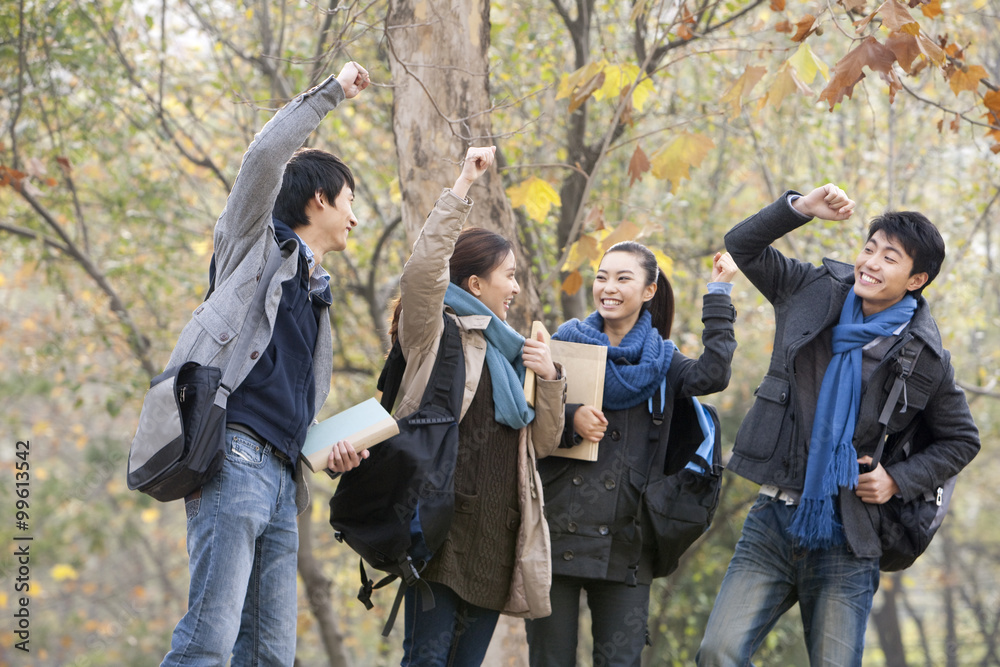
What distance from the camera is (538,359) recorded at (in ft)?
10.5

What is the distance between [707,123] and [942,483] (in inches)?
202

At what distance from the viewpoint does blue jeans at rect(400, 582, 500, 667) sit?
3.00m

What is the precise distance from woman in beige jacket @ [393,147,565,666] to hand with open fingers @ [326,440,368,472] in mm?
313

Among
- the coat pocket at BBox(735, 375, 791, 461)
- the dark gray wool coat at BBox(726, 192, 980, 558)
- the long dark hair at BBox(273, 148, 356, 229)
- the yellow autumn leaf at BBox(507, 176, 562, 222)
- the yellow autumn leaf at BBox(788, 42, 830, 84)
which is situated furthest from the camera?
the yellow autumn leaf at BBox(507, 176, 562, 222)

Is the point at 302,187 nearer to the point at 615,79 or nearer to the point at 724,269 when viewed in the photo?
the point at 724,269

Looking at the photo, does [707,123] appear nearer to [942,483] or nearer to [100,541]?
[942,483]

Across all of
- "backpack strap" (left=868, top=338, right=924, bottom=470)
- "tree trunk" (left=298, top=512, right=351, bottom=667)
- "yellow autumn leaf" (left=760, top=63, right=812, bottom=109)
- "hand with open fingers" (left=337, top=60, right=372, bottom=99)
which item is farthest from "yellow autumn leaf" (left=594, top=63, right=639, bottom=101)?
"tree trunk" (left=298, top=512, right=351, bottom=667)

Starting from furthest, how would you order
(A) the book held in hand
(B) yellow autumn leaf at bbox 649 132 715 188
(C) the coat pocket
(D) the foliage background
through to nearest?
(D) the foliage background, (B) yellow autumn leaf at bbox 649 132 715 188, (C) the coat pocket, (A) the book held in hand

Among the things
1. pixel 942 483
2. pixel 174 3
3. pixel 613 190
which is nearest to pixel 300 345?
pixel 942 483

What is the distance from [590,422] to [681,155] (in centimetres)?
151

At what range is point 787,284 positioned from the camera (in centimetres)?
339

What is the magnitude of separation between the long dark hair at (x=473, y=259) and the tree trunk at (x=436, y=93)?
66 cm

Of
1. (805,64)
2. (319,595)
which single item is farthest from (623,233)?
(319,595)

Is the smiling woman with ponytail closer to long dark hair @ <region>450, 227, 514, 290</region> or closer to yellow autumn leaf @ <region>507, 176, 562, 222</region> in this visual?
long dark hair @ <region>450, 227, 514, 290</region>
